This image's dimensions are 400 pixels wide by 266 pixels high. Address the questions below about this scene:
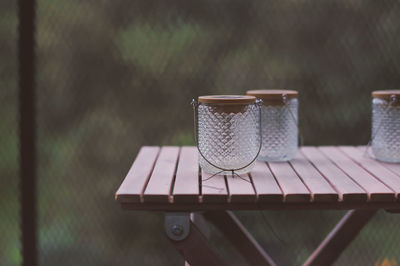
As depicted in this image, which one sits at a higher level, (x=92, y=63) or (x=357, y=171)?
(x=92, y=63)

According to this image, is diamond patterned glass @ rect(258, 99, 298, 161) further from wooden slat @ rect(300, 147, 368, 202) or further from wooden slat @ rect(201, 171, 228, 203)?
wooden slat @ rect(201, 171, 228, 203)

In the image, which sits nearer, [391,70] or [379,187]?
[379,187]

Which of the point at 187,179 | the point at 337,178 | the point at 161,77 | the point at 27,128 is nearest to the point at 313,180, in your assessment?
the point at 337,178

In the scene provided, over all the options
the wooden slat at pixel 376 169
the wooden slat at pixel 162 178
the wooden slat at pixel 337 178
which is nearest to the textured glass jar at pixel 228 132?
the wooden slat at pixel 162 178

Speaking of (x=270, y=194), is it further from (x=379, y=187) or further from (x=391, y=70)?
(x=391, y=70)

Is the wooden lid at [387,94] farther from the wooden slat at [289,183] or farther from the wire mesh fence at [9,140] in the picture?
the wire mesh fence at [9,140]

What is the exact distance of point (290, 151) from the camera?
139 cm

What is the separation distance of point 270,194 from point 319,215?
1.00 m

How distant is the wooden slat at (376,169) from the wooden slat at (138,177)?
60 centimetres

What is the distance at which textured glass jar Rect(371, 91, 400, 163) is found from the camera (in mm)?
1337

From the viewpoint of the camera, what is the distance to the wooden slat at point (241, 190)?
1.04 m

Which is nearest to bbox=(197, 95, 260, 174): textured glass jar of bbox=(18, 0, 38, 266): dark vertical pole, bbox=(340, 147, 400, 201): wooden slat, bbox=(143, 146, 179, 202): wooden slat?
bbox=(143, 146, 179, 202): wooden slat

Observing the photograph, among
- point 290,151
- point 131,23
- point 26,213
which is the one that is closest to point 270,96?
point 290,151

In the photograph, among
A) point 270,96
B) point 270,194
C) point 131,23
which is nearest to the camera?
point 270,194
